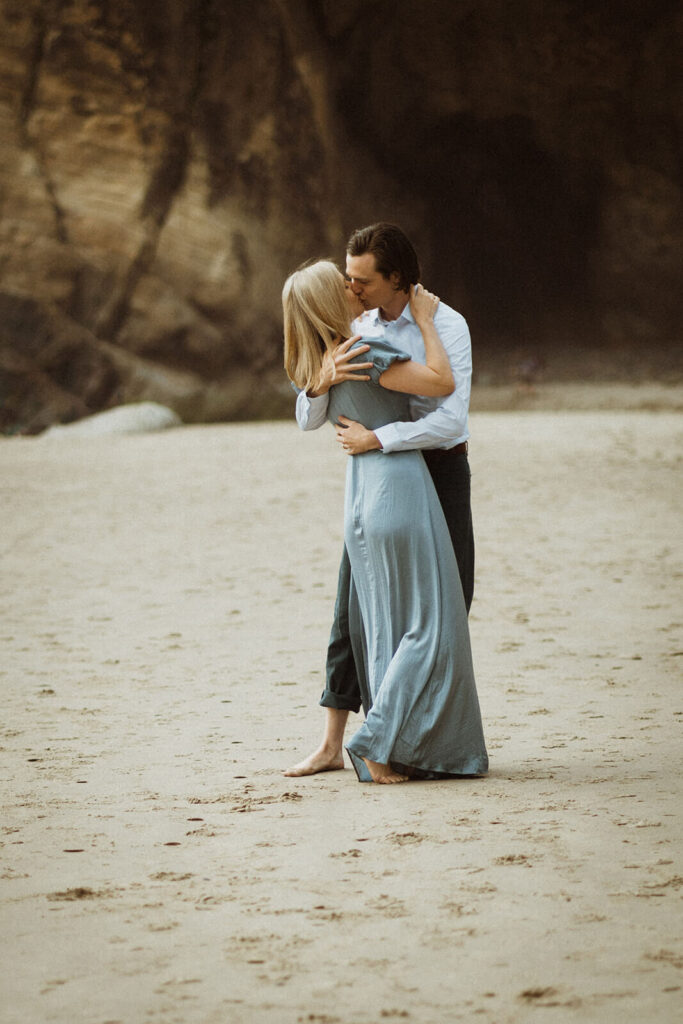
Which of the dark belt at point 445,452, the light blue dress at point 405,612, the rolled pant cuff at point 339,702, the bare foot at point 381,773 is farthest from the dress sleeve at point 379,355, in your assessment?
the bare foot at point 381,773

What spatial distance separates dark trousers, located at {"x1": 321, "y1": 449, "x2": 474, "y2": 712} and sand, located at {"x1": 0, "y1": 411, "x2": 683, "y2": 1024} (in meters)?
0.26

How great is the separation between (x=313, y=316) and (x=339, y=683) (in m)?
1.11

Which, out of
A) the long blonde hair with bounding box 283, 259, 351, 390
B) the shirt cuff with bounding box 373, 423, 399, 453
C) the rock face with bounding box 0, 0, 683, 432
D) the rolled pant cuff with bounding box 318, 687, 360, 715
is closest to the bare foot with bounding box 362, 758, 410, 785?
the rolled pant cuff with bounding box 318, 687, 360, 715

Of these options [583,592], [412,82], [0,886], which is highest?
[412,82]

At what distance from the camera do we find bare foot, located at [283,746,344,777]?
12.7 feet

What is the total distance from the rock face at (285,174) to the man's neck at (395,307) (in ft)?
58.9

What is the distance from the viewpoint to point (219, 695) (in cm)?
514

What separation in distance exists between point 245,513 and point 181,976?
8.47m

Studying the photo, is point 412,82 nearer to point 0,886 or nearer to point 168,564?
point 168,564

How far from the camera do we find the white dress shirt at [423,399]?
3578 millimetres

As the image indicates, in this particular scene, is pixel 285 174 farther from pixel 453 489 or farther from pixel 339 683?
pixel 339 683

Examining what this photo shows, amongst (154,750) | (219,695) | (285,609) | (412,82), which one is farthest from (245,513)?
(412,82)

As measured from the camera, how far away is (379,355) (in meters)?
3.57

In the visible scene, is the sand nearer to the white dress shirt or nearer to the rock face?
the white dress shirt
